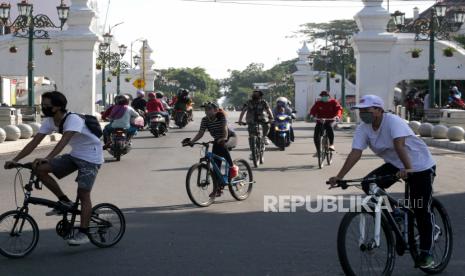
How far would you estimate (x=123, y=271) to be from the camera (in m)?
7.34

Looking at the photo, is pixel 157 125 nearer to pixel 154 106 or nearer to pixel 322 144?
pixel 154 106

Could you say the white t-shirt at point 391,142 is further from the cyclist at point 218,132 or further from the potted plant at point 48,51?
the potted plant at point 48,51

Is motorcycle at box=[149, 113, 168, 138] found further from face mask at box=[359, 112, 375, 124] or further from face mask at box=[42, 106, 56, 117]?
face mask at box=[359, 112, 375, 124]

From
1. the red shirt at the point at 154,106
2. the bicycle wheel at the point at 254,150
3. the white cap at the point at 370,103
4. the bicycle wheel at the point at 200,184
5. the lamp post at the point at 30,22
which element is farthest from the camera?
the lamp post at the point at 30,22

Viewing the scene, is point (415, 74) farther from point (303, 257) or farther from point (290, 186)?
point (303, 257)

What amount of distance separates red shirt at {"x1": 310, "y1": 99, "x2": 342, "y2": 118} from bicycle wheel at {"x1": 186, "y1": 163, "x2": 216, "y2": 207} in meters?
6.74

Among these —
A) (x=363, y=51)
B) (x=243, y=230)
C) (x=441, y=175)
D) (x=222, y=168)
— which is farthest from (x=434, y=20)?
(x=243, y=230)

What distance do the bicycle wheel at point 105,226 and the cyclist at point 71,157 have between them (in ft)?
0.54

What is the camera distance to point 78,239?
8.14 meters

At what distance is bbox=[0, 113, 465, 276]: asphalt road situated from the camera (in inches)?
296

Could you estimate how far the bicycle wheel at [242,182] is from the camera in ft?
40.5

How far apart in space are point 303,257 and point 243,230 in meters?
1.75

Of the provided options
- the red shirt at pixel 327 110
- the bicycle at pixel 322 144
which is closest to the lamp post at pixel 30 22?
the red shirt at pixel 327 110

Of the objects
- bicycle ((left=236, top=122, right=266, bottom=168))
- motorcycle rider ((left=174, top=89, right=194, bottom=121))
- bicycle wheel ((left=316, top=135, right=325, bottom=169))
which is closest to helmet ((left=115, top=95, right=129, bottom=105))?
bicycle ((left=236, top=122, right=266, bottom=168))
